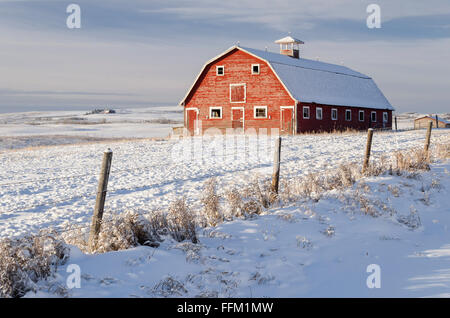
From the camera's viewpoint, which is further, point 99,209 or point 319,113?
point 319,113

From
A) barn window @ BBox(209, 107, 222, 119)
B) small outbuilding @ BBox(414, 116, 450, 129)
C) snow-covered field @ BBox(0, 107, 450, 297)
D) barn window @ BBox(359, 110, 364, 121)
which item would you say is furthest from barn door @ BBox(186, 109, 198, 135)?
small outbuilding @ BBox(414, 116, 450, 129)

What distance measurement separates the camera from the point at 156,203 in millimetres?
12406

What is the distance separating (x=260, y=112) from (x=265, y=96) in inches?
49.8

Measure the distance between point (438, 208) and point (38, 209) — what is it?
980 centimetres

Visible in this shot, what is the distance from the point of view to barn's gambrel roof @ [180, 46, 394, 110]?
120 feet

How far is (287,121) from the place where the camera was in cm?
3597

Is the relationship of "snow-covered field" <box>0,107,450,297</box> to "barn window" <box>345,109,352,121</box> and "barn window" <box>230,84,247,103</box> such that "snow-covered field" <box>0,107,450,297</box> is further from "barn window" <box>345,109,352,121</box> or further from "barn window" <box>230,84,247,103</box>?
"barn window" <box>345,109,352,121</box>

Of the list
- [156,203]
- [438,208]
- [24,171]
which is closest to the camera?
[438,208]

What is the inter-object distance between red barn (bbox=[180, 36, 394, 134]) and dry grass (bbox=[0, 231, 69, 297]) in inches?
1189

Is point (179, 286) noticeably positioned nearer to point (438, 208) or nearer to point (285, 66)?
point (438, 208)

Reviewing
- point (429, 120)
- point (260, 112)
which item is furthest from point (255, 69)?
point (429, 120)

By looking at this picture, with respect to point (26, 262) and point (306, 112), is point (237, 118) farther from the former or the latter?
point (26, 262)
